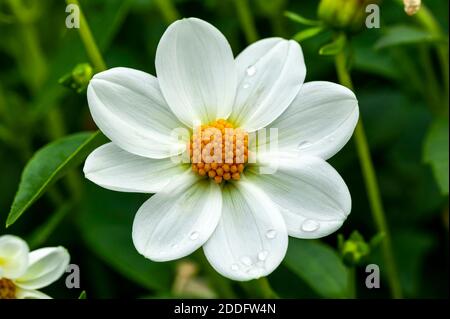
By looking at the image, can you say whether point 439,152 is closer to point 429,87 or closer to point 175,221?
point 429,87

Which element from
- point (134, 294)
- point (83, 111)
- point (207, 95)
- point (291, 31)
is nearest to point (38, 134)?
point (83, 111)

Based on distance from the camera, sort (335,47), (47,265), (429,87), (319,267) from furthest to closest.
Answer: (429,87)
(319,267)
(335,47)
(47,265)

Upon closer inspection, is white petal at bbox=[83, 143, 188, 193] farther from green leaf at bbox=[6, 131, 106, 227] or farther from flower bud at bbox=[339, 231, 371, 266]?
flower bud at bbox=[339, 231, 371, 266]

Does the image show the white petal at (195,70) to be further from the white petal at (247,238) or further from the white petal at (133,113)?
the white petal at (247,238)

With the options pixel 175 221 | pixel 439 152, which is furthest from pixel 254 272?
pixel 439 152

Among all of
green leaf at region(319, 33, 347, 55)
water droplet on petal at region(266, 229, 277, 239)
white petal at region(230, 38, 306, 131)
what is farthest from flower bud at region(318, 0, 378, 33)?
water droplet on petal at region(266, 229, 277, 239)

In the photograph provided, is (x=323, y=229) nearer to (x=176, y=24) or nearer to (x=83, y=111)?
(x=176, y=24)

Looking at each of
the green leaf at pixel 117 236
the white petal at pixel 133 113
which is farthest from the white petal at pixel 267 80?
the green leaf at pixel 117 236
